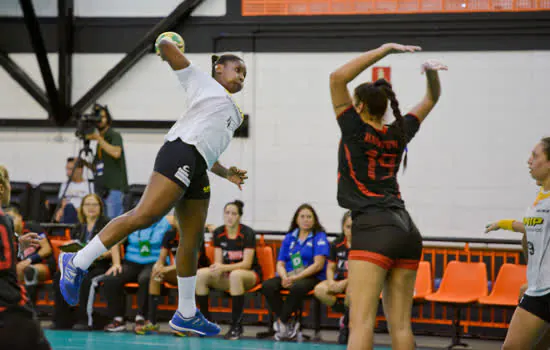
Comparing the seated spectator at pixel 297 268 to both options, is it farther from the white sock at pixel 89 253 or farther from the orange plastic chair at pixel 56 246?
the white sock at pixel 89 253

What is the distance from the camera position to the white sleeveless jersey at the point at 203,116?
15.0 feet

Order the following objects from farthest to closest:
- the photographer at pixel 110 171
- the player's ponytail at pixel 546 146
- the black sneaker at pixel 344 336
Answer: the photographer at pixel 110 171, the black sneaker at pixel 344 336, the player's ponytail at pixel 546 146

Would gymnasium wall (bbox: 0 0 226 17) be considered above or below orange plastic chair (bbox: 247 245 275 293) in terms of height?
above

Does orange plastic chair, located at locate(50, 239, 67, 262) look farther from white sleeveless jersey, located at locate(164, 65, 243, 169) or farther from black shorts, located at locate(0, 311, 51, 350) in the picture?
black shorts, located at locate(0, 311, 51, 350)

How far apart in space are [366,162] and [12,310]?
1734mm

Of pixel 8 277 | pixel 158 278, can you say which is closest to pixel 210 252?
pixel 158 278

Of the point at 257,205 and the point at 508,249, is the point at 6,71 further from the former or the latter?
the point at 508,249

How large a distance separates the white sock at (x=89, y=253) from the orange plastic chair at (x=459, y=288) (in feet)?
14.1

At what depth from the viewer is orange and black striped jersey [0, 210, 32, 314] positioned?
3.24 meters

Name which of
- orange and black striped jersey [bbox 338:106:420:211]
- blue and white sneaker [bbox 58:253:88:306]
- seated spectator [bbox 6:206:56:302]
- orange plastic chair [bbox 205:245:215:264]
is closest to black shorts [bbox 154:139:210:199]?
blue and white sneaker [bbox 58:253:88:306]

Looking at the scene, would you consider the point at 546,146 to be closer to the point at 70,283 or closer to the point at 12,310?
the point at 70,283

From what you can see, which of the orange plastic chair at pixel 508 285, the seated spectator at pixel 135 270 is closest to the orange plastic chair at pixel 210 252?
the seated spectator at pixel 135 270

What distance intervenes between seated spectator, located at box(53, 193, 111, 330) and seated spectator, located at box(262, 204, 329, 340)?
6.10ft

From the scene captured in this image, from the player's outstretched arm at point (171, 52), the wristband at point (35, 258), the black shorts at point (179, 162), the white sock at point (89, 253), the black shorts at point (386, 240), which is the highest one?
the player's outstretched arm at point (171, 52)
